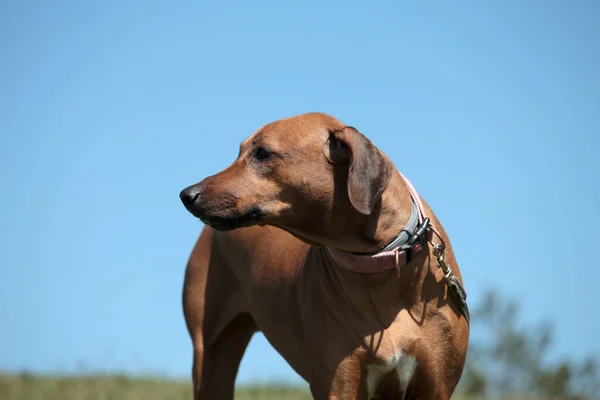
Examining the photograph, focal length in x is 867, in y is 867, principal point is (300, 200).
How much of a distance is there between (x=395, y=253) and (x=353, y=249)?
205 millimetres

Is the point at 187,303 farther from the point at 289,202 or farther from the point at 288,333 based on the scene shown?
the point at 289,202

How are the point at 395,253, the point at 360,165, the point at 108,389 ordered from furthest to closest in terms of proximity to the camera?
the point at 108,389 < the point at 395,253 < the point at 360,165

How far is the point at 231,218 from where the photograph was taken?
4023 millimetres

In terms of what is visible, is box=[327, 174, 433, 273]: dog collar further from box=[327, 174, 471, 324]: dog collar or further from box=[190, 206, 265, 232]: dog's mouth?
box=[190, 206, 265, 232]: dog's mouth

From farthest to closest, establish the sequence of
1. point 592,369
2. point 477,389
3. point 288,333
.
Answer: point 592,369 → point 477,389 → point 288,333

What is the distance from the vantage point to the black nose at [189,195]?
402 centimetres

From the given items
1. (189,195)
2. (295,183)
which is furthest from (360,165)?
(189,195)

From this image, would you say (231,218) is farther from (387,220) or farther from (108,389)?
(108,389)

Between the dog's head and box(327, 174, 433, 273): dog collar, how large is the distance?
15 cm

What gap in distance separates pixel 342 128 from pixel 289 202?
0.44 metres

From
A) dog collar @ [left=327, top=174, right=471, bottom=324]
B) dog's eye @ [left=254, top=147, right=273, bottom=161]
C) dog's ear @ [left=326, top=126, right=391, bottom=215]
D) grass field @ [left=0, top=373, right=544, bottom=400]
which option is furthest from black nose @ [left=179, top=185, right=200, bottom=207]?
grass field @ [left=0, top=373, right=544, bottom=400]

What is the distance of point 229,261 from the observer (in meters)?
5.89

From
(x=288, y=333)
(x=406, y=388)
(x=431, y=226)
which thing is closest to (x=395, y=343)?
(x=406, y=388)

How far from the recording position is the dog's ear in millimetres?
3916
